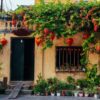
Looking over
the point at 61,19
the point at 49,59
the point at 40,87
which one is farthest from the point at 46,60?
the point at 61,19

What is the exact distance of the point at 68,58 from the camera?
22500 millimetres

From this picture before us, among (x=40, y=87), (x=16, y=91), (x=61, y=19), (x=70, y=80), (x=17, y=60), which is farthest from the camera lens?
(x=17, y=60)

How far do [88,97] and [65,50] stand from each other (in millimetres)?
3034

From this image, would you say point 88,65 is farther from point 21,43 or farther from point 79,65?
point 21,43

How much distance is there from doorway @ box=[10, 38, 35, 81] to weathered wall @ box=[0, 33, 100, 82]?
411mm

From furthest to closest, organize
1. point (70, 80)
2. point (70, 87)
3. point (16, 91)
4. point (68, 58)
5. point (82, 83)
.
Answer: point (68, 58) → point (70, 80) → point (82, 83) → point (70, 87) → point (16, 91)

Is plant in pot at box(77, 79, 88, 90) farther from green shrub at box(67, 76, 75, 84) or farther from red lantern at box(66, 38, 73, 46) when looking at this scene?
red lantern at box(66, 38, 73, 46)

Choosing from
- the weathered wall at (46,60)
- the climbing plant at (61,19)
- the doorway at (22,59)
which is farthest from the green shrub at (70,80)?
the doorway at (22,59)

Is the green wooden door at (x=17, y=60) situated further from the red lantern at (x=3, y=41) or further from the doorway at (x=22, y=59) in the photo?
the red lantern at (x=3, y=41)

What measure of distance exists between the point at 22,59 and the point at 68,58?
233 cm

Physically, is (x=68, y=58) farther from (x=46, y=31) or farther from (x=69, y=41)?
(x=46, y=31)

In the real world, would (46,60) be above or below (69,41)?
below

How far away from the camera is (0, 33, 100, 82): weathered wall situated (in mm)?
22312

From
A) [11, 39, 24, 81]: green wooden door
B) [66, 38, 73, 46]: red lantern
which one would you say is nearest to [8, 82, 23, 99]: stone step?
[11, 39, 24, 81]: green wooden door
